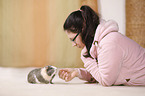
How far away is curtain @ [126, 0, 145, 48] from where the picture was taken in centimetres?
163

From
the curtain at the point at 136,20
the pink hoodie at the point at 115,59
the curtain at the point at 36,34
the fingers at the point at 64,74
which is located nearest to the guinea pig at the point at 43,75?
the fingers at the point at 64,74

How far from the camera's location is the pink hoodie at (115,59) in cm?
90

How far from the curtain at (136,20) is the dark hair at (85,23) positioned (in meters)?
0.73

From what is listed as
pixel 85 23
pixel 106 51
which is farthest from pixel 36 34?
pixel 106 51

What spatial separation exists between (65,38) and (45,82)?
82 cm

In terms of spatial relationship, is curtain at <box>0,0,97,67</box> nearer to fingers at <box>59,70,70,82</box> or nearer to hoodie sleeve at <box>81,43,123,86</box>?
fingers at <box>59,70,70,82</box>

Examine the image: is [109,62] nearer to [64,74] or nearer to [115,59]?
[115,59]

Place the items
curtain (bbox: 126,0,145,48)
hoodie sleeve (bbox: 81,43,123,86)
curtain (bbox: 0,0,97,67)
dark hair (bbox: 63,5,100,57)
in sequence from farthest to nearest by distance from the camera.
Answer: curtain (bbox: 0,0,97,67) < curtain (bbox: 126,0,145,48) < dark hair (bbox: 63,5,100,57) < hoodie sleeve (bbox: 81,43,123,86)

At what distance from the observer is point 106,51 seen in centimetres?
90

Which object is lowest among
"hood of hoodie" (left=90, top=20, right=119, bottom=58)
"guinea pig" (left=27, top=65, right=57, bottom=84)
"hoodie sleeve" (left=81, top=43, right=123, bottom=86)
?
"guinea pig" (left=27, top=65, right=57, bottom=84)

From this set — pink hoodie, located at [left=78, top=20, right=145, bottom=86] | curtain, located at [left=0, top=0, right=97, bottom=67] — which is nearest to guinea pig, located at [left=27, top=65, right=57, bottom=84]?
pink hoodie, located at [left=78, top=20, right=145, bottom=86]

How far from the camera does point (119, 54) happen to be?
2.98ft

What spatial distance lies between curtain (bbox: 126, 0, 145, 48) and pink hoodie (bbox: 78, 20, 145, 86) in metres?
0.68

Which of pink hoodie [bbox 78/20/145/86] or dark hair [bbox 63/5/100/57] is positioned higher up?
dark hair [bbox 63/5/100/57]
